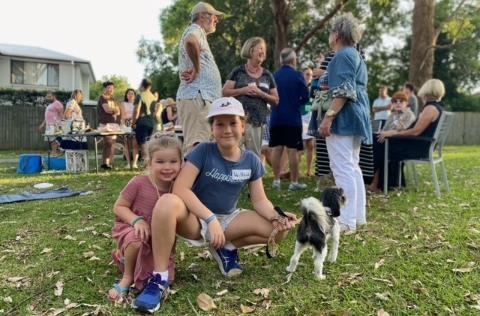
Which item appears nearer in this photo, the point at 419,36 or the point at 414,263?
the point at 414,263

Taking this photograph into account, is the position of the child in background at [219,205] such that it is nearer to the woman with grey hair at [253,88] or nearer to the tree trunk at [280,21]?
the woman with grey hair at [253,88]

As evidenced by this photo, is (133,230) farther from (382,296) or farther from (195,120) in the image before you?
(195,120)

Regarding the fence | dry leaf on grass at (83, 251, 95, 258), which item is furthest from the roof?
dry leaf on grass at (83, 251, 95, 258)

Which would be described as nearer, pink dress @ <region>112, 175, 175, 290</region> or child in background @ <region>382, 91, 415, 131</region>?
pink dress @ <region>112, 175, 175, 290</region>

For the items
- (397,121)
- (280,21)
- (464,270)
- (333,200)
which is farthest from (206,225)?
(280,21)

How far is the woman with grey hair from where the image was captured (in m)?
5.38

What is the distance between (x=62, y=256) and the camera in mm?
3615

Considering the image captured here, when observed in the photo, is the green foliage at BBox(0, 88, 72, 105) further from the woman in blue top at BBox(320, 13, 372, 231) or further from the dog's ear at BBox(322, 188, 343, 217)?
the dog's ear at BBox(322, 188, 343, 217)

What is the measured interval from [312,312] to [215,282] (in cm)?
68

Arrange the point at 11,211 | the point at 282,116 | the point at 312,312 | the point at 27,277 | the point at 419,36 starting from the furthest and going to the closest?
the point at 419,36
the point at 282,116
the point at 11,211
the point at 27,277
the point at 312,312

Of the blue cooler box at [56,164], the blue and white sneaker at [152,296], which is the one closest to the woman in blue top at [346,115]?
the blue and white sneaker at [152,296]

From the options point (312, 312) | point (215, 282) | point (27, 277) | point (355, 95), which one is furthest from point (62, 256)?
point (355, 95)

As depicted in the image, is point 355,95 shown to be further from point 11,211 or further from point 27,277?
point 11,211

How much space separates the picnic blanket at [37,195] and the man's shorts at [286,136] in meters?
2.55
